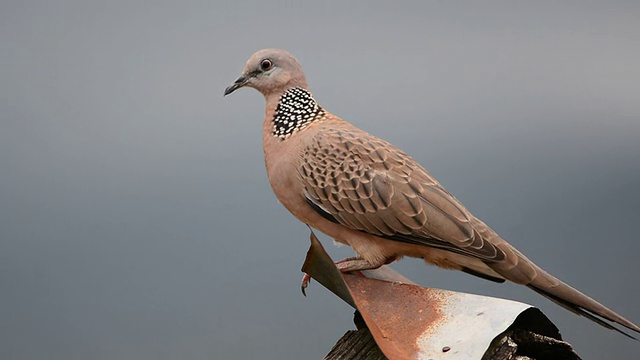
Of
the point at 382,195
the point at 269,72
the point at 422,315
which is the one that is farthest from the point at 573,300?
the point at 269,72

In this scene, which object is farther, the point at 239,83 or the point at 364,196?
the point at 239,83

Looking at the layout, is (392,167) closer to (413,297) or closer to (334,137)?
(334,137)

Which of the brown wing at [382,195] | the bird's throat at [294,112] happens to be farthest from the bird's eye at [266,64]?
the brown wing at [382,195]

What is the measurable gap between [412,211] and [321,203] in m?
0.43

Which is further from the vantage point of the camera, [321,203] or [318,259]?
[321,203]

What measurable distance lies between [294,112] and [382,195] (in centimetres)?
67

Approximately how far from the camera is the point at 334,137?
372cm

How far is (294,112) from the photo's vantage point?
386 centimetres

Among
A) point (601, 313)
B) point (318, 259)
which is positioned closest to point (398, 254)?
point (318, 259)

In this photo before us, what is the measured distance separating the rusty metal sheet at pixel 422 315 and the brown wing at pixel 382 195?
0.27 meters

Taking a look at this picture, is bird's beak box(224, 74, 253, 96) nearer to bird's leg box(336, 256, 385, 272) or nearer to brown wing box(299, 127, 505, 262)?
brown wing box(299, 127, 505, 262)

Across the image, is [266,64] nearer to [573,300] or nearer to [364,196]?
[364,196]

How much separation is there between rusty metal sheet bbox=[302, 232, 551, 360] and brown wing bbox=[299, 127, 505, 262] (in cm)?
27

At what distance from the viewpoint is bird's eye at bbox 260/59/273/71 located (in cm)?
387
